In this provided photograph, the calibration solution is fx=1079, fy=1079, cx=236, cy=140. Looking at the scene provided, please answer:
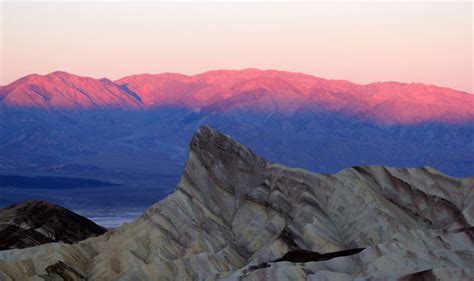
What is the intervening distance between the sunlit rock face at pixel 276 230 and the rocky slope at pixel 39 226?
83.9 feet

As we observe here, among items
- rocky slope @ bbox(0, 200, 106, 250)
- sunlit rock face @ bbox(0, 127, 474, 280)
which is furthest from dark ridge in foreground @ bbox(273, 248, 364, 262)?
rocky slope @ bbox(0, 200, 106, 250)

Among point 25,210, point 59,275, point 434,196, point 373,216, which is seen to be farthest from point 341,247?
point 25,210

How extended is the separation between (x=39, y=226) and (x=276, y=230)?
45532mm

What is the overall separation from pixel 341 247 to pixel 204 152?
24092mm

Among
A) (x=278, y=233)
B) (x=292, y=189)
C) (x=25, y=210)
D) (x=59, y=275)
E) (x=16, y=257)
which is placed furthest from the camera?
(x=25, y=210)

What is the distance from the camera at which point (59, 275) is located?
10288 cm

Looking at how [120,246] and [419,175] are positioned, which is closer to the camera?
[120,246]

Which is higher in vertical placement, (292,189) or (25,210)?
(292,189)

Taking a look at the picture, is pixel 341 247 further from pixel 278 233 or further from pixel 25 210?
pixel 25 210

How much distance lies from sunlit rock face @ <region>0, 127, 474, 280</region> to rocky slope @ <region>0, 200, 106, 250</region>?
25.6 metres

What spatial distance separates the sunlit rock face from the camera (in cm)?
9862

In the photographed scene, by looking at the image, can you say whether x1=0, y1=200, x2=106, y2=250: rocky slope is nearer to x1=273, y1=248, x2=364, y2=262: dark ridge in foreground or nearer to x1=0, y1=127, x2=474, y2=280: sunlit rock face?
x1=0, y1=127, x2=474, y2=280: sunlit rock face

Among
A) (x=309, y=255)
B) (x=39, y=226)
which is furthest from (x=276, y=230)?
(x=39, y=226)

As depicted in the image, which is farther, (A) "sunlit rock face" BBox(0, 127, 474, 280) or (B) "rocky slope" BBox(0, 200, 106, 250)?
(B) "rocky slope" BBox(0, 200, 106, 250)
